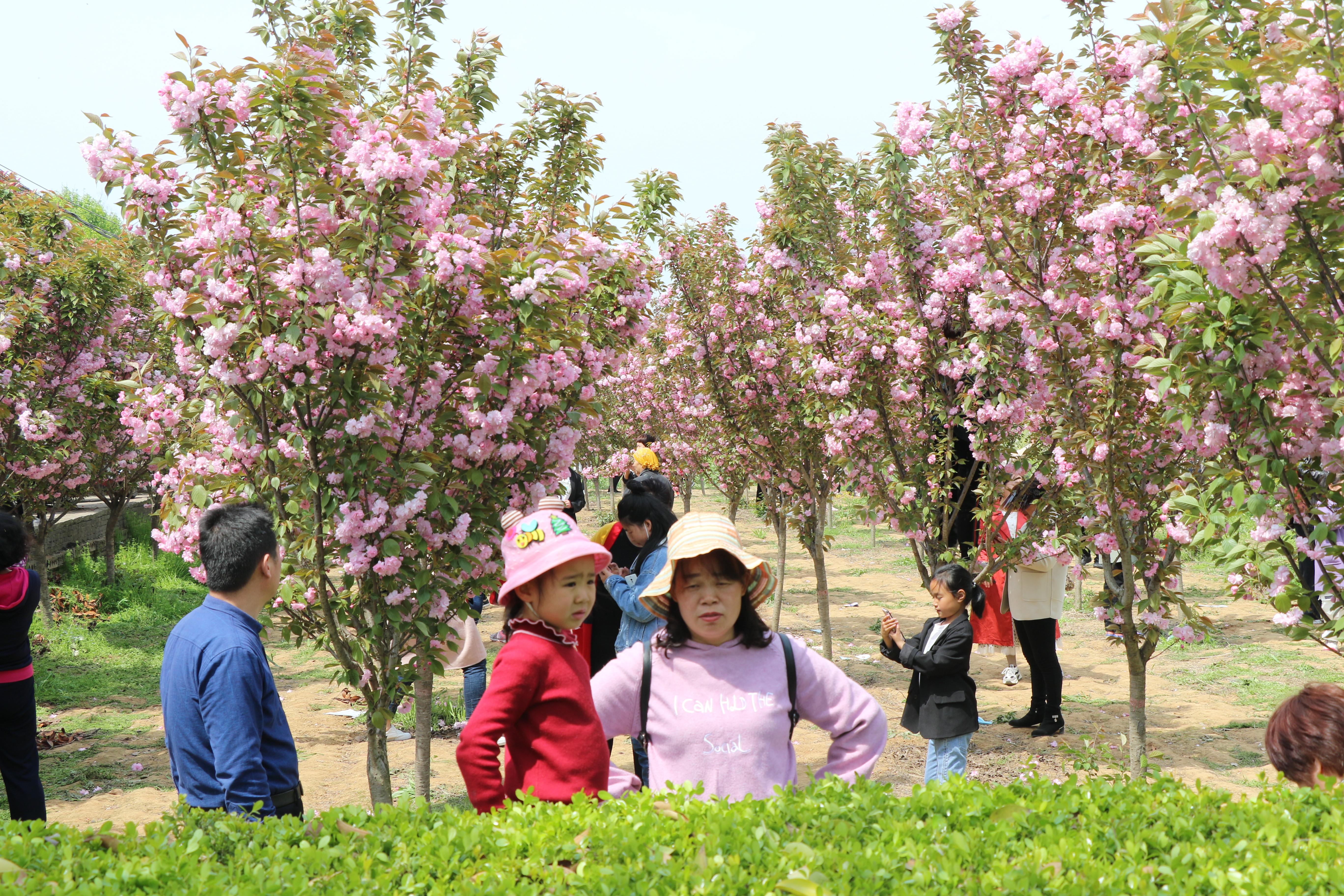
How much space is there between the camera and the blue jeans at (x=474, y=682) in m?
6.55

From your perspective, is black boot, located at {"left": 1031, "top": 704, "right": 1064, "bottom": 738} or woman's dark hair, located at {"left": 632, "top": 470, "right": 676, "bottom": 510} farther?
black boot, located at {"left": 1031, "top": 704, "right": 1064, "bottom": 738}

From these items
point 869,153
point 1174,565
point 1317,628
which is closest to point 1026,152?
point 869,153

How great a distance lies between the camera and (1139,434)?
5.05m

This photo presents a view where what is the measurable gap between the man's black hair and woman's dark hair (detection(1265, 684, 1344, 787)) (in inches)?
A: 114

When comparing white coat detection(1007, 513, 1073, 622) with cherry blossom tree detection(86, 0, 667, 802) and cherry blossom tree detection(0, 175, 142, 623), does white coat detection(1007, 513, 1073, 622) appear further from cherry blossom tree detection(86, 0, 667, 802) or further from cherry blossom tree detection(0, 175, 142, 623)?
cherry blossom tree detection(0, 175, 142, 623)

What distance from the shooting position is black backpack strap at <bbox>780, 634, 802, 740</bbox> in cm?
264

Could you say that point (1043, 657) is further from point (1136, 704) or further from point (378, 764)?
point (378, 764)

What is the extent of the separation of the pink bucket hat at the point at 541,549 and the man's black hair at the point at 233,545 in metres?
0.74

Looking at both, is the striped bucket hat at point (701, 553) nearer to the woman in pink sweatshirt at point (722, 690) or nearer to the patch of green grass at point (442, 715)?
the woman in pink sweatshirt at point (722, 690)

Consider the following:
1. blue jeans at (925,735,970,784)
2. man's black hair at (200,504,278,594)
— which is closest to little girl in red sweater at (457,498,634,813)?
man's black hair at (200,504,278,594)

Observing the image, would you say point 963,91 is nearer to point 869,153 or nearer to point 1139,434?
point 869,153

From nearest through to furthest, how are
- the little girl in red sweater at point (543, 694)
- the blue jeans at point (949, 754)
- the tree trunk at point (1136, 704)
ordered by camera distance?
the little girl in red sweater at point (543, 694)
the blue jeans at point (949, 754)
the tree trunk at point (1136, 704)

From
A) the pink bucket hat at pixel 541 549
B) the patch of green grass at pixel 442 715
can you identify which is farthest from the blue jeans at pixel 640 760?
the pink bucket hat at pixel 541 549

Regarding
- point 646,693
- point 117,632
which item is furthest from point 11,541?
point 117,632
